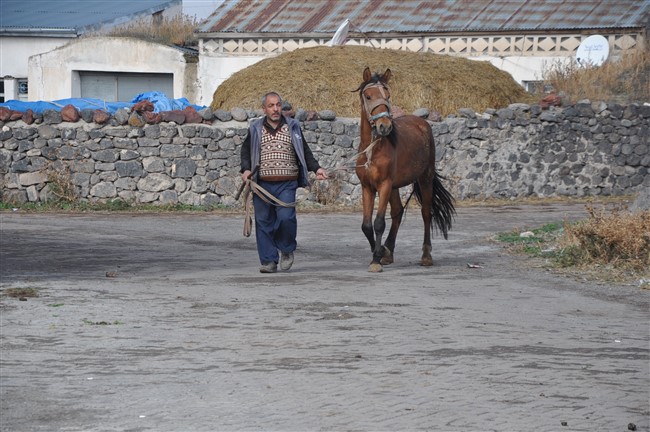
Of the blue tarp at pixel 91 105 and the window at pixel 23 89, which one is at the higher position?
the window at pixel 23 89

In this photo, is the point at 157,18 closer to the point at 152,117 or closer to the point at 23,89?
the point at 23,89

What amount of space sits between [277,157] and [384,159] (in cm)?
124

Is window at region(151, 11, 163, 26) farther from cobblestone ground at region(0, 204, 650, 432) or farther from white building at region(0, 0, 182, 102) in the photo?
cobblestone ground at region(0, 204, 650, 432)

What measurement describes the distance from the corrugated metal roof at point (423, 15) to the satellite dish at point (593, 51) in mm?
1309

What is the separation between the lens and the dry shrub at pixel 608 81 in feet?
85.4

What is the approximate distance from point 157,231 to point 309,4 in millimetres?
18454

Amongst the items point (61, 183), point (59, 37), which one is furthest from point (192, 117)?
point (59, 37)

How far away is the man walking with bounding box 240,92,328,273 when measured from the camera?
12.8 metres

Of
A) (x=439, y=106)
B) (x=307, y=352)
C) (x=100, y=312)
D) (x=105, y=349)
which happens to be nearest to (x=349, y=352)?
(x=307, y=352)

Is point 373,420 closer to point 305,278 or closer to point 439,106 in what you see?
point 305,278

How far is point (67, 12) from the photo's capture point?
39125 mm

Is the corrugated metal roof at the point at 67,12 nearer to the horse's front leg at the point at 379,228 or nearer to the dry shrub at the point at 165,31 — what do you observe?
the dry shrub at the point at 165,31

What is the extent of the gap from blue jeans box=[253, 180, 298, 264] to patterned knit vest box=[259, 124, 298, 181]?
4.5 inches

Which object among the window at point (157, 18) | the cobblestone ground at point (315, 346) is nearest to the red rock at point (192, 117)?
the cobblestone ground at point (315, 346)
